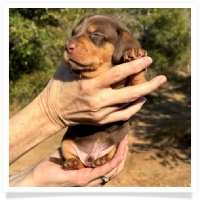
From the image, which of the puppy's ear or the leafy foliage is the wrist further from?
the leafy foliage

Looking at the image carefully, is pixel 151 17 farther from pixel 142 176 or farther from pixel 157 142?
pixel 142 176

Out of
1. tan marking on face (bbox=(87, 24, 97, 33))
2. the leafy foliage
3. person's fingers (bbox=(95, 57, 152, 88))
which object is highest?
the leafy foliage

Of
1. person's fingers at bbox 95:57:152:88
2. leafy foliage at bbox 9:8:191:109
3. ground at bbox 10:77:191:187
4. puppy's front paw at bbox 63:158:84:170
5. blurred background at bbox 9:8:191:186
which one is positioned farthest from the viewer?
leafy foliage at bbox 9:8:191:109

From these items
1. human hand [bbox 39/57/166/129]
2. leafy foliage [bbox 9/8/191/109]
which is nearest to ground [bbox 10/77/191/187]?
leafy foliage [bbox 9/8/191/109]

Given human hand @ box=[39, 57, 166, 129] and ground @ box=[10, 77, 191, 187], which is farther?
ground @ box=[10, 77, 191, 187]

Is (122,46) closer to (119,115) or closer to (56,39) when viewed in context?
(119,115)

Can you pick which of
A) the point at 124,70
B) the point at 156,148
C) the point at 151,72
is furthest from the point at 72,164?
the point at 151,72
